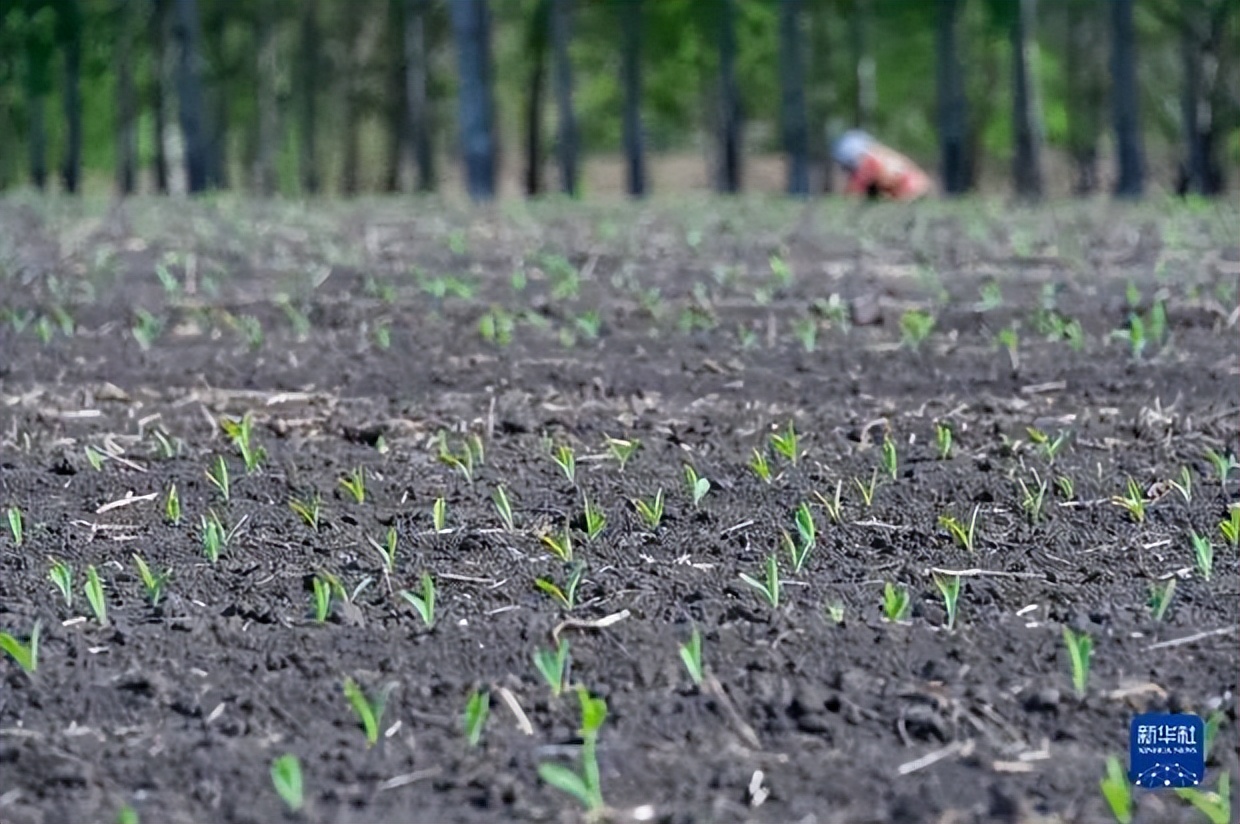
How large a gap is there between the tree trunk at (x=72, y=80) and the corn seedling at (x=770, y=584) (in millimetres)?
24920

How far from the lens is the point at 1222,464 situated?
4.47m

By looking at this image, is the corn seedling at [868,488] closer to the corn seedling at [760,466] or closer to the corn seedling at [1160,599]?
the corn seedling at [760,466]

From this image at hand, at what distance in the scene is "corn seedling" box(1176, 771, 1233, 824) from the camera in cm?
256

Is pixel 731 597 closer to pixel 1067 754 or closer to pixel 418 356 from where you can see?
pixel 1067 754

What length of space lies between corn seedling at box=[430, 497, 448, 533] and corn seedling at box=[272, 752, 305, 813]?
4.87 ft

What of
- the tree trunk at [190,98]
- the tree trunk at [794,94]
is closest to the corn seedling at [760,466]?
the tree trunk at [190,98]

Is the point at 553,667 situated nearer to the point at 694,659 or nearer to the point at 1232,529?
the point at 694,659

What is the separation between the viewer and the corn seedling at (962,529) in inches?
153

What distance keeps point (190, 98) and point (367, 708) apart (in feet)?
63.5

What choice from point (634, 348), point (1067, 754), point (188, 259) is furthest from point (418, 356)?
point (1067, 754)

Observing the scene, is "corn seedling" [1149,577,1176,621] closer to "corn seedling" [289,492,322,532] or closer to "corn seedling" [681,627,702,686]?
"corn seedling" [681,627,702,686]

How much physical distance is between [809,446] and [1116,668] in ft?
A: 6.56

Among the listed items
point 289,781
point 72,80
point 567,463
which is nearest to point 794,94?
point 72,80

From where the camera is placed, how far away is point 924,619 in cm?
338
